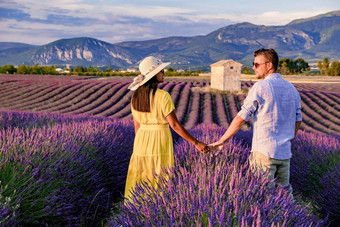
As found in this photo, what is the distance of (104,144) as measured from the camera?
4.30 m

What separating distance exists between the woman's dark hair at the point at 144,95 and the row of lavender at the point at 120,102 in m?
13.5

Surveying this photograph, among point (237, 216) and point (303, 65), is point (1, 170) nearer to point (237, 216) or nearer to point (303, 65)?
point (237, 216)

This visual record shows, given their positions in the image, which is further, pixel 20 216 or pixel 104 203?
pixel 104 203

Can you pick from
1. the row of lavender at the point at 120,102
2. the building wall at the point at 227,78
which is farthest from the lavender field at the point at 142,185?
the building wall at the point at 227,78

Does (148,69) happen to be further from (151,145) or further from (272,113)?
(272,113)

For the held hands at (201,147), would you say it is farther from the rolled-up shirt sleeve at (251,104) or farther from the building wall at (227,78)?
the building wall at (227,78)

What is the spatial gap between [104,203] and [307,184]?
2.48 m

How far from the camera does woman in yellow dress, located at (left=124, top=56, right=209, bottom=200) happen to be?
9.78ft

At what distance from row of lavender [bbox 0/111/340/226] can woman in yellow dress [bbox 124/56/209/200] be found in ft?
0.66

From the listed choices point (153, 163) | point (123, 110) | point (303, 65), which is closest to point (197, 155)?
point (153, 163)

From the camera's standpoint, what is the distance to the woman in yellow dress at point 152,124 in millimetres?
2980

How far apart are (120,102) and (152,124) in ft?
60.5

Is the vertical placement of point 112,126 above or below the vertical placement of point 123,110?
above

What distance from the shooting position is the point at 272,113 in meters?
2.67
